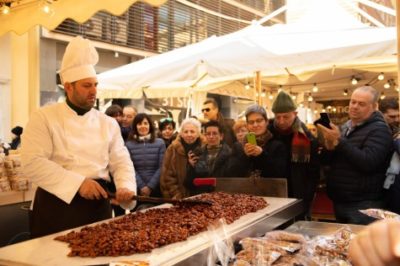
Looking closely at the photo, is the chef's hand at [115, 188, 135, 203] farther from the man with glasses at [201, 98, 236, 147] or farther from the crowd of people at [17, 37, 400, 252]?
the man with glasses at [201, 98, 236, 147]

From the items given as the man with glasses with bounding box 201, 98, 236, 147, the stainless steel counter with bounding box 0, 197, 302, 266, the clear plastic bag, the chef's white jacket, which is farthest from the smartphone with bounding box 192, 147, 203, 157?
the clear plastic bag

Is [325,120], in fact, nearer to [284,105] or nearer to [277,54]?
[284,105]

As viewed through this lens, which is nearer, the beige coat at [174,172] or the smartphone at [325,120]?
the smartphone at [325,120]

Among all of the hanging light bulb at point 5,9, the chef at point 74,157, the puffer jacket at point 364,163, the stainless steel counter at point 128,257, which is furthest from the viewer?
the hanging light bulb at point 5,9

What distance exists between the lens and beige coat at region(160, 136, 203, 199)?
384 centimetres

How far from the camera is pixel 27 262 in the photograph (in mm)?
1424

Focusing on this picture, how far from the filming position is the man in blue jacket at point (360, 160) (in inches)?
109

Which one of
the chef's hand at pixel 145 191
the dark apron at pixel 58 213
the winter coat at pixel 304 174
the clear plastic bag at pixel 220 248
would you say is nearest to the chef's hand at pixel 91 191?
the dark apron at pixel 58 213

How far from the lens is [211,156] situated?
354 centimetres

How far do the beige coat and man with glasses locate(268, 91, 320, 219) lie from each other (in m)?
1.06

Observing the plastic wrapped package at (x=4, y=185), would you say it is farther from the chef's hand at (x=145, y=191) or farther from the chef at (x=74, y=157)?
the chef's hand at (x=145, y=191)

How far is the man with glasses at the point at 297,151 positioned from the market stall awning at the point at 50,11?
1.31 meters

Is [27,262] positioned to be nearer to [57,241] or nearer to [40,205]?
[57,241]

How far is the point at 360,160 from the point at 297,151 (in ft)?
1.44
